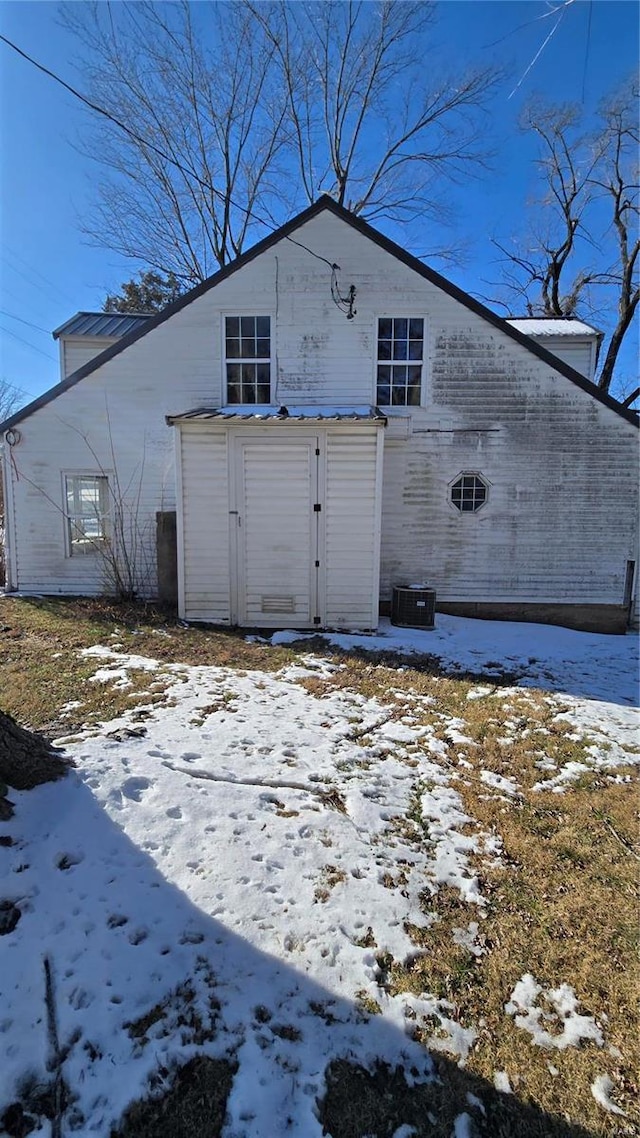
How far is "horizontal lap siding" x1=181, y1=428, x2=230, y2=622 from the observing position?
7.69 m

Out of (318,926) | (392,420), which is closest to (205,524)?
(392,420)

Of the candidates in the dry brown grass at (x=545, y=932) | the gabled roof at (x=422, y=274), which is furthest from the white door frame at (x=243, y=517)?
the dry brown grass at (x=545, y=932)

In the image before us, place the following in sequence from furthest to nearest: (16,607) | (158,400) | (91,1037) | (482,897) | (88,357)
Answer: (88,357), (158,400), (16,607), (482,897), (91,1037)

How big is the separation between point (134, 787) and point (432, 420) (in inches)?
296

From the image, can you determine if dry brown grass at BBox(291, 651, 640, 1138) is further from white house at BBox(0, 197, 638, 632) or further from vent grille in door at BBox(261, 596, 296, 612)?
white house at BBox(0, 197, 638, 632)

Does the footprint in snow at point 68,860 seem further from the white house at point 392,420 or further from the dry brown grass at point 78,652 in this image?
the white house at point 392,420

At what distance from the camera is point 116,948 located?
82.7 inches

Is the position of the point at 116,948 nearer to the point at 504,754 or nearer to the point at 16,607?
the point at 504,754

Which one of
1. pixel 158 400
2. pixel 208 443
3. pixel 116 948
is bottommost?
pixel 116 948

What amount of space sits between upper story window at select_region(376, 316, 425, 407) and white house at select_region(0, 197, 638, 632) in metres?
0.03

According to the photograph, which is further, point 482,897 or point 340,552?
point 340,552

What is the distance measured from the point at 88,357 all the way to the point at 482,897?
12.3 meters

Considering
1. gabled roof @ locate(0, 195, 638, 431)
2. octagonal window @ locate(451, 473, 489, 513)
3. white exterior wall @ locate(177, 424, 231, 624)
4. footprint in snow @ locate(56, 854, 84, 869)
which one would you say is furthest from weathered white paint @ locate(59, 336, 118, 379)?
footprint in snow @ locate(56, 854, 84, 869)

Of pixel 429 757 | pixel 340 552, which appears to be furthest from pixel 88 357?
pixel 429 757
